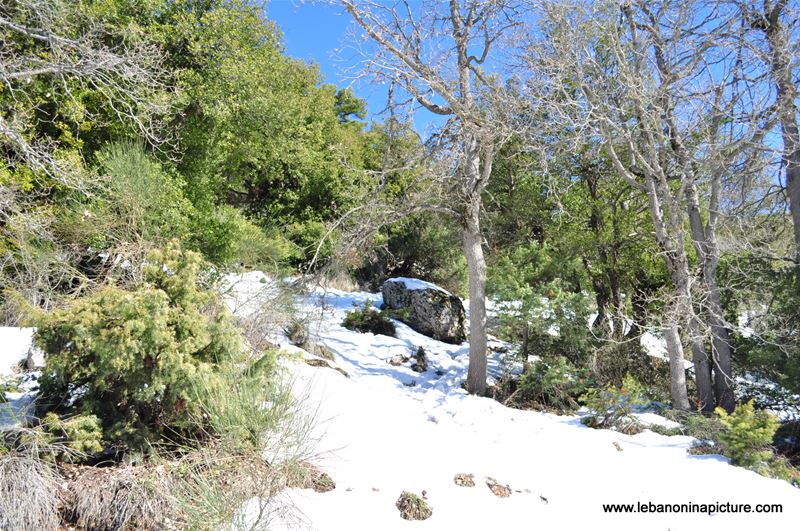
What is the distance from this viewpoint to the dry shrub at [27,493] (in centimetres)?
293

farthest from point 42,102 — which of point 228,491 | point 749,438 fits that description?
point 749,438

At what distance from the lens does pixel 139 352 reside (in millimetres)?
3527

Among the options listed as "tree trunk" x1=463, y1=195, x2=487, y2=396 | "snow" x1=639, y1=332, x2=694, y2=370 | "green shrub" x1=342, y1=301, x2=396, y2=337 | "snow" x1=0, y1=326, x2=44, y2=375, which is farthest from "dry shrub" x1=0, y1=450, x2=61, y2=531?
"snow" x1=639, y1=332, x2=694, y2=370

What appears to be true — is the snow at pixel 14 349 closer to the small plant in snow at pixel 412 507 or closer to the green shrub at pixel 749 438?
the small plant in snow at pixel 412 507

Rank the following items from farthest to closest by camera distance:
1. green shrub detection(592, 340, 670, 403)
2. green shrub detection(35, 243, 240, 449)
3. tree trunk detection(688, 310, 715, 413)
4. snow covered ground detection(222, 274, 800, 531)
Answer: green shrub detection(592, 340, 670, 403), tree trunk detection(688, 310, 715, 413), snow covered ground detection(222, 274, 800, 531), green shrub detection(35, 243, 240, 449)

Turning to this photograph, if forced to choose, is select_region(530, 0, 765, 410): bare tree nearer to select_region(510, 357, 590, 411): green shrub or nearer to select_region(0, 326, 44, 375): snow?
select_region(510, 357, 590, 411): green shrub

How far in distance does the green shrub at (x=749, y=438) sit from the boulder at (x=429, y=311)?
18.2 feet

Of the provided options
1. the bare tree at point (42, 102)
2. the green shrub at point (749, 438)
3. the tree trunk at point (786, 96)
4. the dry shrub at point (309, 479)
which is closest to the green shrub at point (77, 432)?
the dry shrub at point (309, 479)

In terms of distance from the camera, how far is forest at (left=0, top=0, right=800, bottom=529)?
11.6ft

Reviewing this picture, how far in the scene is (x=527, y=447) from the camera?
5031 mm

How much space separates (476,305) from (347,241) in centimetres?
218

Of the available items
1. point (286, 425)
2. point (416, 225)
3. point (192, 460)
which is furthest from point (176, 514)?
point (416, 225)

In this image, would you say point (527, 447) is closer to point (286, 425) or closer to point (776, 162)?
point (286, 425)

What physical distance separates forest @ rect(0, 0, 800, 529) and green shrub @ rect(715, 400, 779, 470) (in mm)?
23
